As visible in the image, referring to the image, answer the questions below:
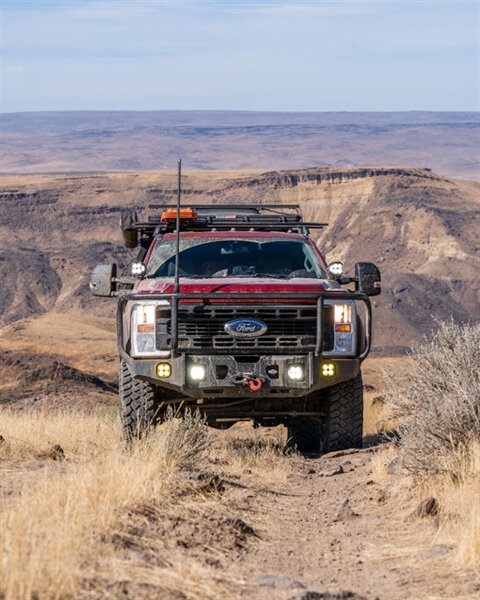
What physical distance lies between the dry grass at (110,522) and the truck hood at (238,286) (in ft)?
3.78

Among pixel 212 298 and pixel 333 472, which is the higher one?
pixel 212 298

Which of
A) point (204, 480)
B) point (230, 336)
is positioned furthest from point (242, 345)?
point (204, 480)

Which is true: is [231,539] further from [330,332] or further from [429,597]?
[330,332]

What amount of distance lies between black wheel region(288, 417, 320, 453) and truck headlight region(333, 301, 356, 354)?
197cm

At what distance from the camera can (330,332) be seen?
10906 millimetres

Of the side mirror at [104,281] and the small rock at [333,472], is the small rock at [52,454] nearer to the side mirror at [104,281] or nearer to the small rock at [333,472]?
the side mirror at [104,281]

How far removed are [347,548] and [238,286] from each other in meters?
3.82

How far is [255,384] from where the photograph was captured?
1060cm

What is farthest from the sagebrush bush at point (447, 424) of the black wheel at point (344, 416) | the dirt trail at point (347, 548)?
the black wheel at point (344, 416)

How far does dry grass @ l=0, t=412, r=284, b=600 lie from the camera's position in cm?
539

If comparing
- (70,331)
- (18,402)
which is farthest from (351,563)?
(70,331)

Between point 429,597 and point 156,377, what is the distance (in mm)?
4952

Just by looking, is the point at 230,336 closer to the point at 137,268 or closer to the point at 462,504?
the point at 137,268

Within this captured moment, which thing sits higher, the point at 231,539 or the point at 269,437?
the point at 231,539
